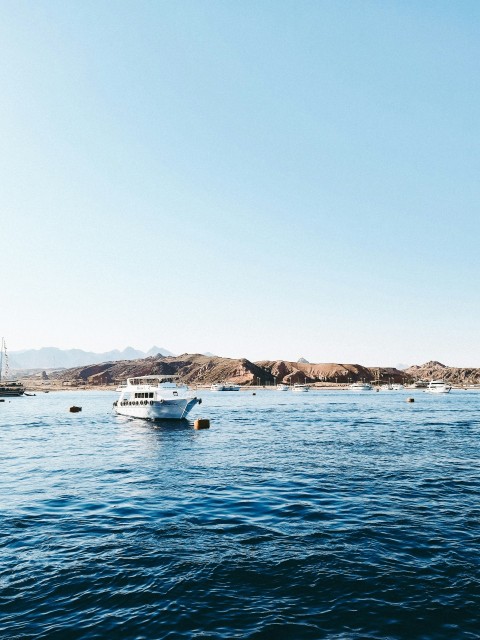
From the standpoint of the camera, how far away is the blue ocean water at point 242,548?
12.3 m

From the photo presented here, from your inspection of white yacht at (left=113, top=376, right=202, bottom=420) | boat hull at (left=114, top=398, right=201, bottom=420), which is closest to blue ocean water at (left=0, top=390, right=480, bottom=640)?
boat hull at (left=114, top=398, right=201, bottom=420)

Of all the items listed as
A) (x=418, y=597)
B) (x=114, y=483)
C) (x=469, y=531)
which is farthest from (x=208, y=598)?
(x=114, y=483)

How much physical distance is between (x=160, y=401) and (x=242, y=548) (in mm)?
51881

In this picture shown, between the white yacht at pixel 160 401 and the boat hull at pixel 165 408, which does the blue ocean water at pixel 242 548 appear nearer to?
the boat hull at pixel 165 408

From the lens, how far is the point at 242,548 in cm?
1756

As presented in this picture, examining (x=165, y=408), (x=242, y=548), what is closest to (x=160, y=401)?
(x=165, y=408)

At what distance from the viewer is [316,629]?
38.4 feet

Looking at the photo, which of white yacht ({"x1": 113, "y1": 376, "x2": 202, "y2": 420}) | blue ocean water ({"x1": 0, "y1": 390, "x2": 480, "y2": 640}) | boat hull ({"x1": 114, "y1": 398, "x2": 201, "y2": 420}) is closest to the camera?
blue ocean water ({"x1": 0, "y1": 390, "x2": 480, "y2": 640})

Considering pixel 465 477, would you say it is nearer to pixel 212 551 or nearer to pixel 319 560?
pixel 319 560

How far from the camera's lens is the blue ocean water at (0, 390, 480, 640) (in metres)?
12.3

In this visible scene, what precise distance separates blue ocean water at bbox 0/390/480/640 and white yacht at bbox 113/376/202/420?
1161 inches

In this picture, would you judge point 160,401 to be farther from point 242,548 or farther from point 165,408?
point 242,548

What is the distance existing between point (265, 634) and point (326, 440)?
39424mm

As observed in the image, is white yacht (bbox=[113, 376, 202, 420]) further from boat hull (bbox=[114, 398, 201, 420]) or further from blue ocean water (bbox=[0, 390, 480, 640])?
blue ocean water (bbox=[0, 390, 480, 640])
